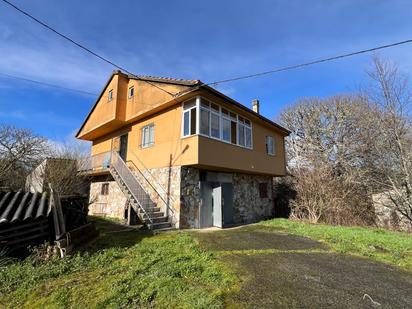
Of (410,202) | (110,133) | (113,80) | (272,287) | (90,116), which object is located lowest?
(272,287)

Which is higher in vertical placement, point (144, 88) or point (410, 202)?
point (144, 88)

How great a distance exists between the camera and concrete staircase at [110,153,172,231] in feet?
34.6

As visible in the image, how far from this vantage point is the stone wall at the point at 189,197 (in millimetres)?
10812

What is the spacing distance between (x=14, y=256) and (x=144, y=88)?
10066 mm

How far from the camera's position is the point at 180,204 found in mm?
10695

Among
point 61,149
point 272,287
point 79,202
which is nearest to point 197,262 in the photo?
point 272,287

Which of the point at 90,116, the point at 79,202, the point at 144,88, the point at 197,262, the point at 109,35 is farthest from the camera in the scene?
the point at 90,116

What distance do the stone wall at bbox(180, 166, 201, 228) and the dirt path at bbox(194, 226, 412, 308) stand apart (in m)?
3.07

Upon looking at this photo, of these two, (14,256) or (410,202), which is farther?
(410,202)

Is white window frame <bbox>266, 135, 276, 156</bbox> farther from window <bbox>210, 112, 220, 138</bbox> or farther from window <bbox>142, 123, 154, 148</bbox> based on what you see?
window <bbox>142, 123, 154, 148</bbox>

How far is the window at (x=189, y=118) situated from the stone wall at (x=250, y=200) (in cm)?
426

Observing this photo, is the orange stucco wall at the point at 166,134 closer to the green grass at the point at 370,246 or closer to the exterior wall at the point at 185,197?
the exterior wall at the point at 185,197

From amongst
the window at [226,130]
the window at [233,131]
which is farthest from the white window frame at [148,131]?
the window at [233,131]

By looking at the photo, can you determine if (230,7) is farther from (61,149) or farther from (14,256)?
(61,149)
